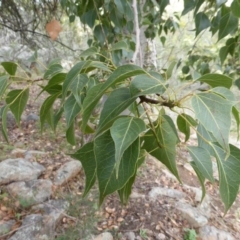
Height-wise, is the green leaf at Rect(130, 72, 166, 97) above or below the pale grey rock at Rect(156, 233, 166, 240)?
above

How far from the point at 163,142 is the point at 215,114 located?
138 mm

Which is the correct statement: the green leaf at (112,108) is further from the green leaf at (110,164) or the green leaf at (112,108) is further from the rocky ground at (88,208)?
the rocky ground at (88,208)

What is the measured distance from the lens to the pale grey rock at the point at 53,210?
1418 mm

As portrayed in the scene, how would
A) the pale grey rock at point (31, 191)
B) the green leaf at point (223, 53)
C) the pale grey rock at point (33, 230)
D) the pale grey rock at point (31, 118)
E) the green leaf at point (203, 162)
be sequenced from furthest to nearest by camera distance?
the pale grey rock at point (31, 118) < the pale grey rock at point (31, 191) < the pale grey rock at point (33, 230) < the green leaf at point (223, 53) < the green leaf at point (203, 162)

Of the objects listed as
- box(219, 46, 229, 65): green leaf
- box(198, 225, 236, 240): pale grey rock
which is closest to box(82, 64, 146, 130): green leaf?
box(219, 46, 229, 65): green leaf

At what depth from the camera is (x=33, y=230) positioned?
1.34 meters

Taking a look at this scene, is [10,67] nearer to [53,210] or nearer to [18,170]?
[53,210]

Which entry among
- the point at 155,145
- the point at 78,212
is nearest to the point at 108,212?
the point at 78,212

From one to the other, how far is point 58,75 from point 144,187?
1.50 m

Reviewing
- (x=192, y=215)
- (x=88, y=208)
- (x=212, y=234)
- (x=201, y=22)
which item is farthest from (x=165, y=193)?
(x=201, y=22)

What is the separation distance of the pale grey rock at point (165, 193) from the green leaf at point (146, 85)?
1.47m

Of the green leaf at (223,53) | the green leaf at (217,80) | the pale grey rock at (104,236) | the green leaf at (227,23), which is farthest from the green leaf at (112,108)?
the pale grey rock at (104,236)

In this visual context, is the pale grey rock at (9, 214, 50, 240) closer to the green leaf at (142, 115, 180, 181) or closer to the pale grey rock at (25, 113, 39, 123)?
the green leaf at (142, 115, 180, 181)

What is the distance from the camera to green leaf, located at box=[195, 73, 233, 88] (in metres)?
0.37
